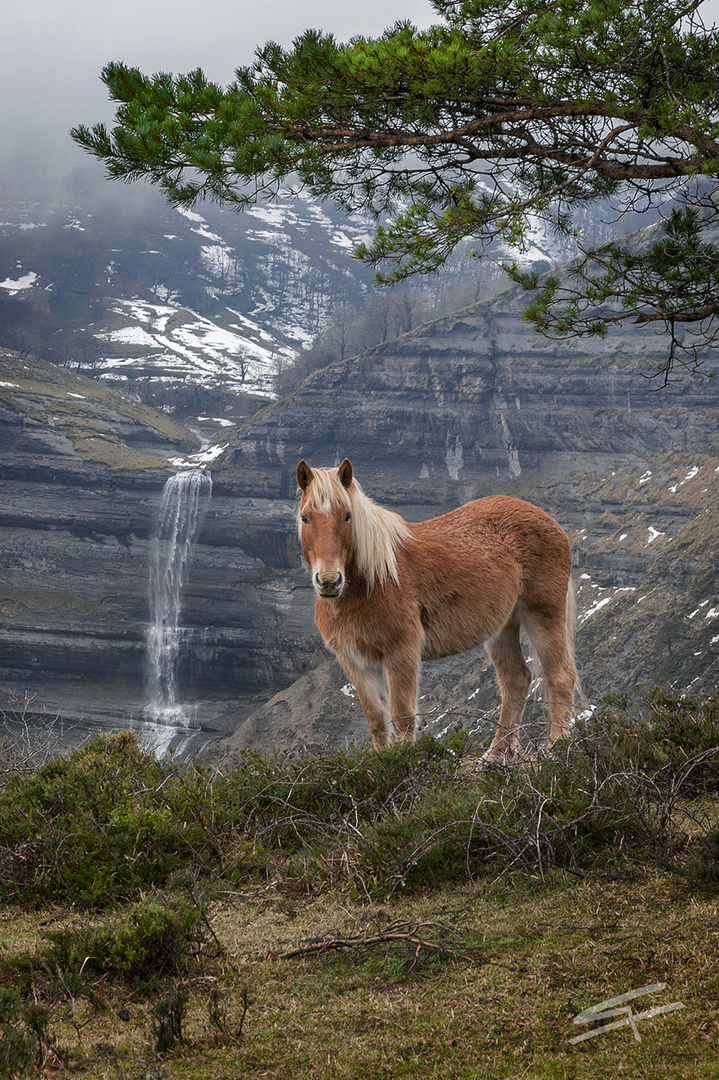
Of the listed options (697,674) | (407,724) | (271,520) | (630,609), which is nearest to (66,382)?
(271,520)

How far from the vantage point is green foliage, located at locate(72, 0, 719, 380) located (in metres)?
4.90

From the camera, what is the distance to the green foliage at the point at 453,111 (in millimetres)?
4902

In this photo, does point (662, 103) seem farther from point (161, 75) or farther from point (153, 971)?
point (153, 971)

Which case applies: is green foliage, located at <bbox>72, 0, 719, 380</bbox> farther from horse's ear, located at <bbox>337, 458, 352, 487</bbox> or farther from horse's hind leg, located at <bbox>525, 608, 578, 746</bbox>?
horse's hind leg, located at <bbox>525, 608, 578, 746</bbox>

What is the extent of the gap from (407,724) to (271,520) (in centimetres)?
10325

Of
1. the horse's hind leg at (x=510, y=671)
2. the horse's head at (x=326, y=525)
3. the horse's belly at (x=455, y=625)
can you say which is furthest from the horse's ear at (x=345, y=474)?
the horse's hind leg at (x=510, y=671)

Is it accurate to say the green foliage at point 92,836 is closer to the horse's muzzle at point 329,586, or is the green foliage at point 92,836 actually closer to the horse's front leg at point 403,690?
the horse's muzzle at point 329,586

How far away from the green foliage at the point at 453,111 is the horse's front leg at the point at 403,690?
2948 mm

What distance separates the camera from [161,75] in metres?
5.11

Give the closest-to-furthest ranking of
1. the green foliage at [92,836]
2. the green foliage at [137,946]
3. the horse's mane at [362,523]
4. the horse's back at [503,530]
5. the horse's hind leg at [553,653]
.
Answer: the green foliage at [137,946] < the green foliage at [92,836] < the horse's mane at [362,523] < the horse's back at [503,530] < the horse's hind leg at [553,653]

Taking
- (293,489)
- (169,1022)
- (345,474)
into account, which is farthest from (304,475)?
(293,489)

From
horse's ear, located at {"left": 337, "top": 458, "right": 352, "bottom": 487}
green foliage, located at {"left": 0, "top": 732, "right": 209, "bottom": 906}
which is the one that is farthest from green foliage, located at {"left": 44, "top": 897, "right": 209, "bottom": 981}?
horse's ear, located at {"left": 337, "top": 458, "right": 352, "bottom": 487}

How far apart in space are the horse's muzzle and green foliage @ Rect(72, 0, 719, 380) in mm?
2162

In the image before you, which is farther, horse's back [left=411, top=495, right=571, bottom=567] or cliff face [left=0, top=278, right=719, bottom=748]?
cliff face [left=0, top=278, right=719, bottom=748]
